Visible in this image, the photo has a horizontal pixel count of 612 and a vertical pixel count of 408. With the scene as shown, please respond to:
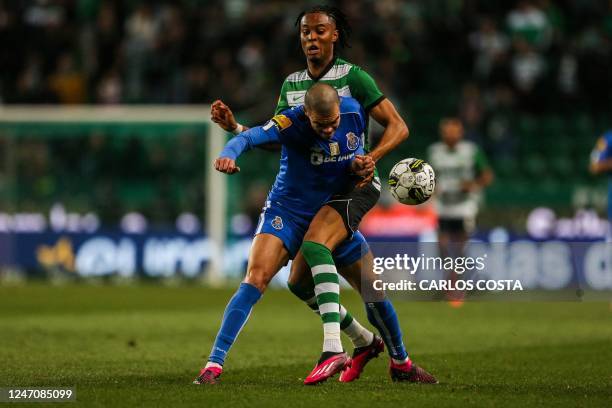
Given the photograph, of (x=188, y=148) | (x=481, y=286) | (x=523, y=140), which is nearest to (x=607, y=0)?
(x=523, y=140)

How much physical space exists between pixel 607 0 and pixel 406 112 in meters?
4.26

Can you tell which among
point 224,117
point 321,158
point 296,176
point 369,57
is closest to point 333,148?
point 321,158

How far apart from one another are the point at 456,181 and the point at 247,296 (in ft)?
26.4

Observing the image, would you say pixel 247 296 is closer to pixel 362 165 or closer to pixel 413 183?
pixel 362 165

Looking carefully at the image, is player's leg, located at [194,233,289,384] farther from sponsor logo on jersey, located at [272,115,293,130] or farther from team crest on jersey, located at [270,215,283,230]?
sponsor logo on jersey, located at [272,115,293,130]

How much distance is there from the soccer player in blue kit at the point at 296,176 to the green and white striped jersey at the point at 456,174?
7.40 meters

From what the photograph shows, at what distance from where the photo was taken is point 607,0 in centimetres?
2100

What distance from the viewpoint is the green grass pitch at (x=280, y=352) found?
6484 millimetres

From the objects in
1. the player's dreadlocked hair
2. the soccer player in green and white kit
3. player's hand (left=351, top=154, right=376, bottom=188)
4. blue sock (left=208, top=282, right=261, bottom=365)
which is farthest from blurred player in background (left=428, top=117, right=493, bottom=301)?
blue sock (left=208, top=282, right=261, bottom=365)

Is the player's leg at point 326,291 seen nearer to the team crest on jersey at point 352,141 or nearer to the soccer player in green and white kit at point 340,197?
the soccer player in green and white kit at point 340,197

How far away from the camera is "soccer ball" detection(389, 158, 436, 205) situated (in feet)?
23.7

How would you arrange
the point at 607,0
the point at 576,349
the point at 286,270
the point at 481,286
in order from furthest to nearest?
the point at 607,0 → the point at 286,270 → the point at 576,349 → the point at 481,286

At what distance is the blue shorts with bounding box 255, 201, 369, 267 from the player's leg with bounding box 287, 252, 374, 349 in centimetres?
11

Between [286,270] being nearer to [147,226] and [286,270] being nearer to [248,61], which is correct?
[147,226]
